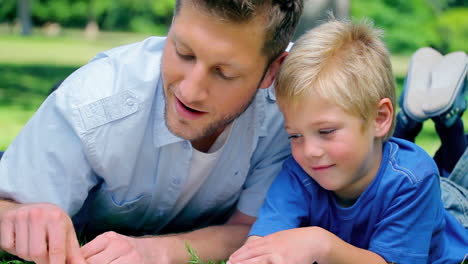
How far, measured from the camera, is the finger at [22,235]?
205cm

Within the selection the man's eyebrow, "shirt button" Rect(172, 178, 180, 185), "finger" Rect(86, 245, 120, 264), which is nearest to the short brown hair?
the man's eyebrow

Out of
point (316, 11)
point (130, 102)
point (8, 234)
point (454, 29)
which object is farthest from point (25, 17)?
point (8, 234)

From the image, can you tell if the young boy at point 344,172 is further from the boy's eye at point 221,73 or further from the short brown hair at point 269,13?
the boy's eye at point 221,73

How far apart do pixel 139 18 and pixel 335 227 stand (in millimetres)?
19964

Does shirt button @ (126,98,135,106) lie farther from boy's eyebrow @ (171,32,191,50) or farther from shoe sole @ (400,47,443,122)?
shoe sole @ (400,47,443,122)

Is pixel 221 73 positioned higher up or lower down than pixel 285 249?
higher up

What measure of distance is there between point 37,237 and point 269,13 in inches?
39.1

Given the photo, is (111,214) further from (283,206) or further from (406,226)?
(406,226)

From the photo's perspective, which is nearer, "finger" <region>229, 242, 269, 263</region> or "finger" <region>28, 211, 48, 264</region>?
"finger" <region>28, 211, 48, 264</region>

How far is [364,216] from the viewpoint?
7.84 feet

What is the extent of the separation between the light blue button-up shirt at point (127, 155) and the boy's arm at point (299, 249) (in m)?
0.47

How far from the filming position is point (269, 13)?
230 centimetres

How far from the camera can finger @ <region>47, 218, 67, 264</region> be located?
78.7 inches

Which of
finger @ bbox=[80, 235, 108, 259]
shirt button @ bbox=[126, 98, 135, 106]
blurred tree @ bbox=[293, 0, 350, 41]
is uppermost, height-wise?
shirt button @ bbox=[126, 98, 135, 106]
